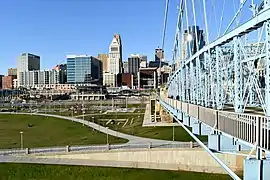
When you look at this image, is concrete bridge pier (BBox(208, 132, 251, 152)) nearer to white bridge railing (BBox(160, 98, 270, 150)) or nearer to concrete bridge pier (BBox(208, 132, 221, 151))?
concrete bridge pier (BBox(208, 132, 221, 151))

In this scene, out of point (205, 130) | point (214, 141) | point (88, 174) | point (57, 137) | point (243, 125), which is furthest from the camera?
point (57, 137)

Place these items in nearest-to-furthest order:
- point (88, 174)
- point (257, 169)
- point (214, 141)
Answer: point (257, 169) < point (214, 141) < point (88, 174)

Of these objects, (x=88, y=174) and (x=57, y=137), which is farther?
(x=57, y=137)

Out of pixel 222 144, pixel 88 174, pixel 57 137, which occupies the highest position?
pixel 222 144

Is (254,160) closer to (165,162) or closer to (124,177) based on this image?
(124,177)

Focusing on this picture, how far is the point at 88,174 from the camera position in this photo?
33.4 metres

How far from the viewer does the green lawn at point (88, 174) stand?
33.0 metres

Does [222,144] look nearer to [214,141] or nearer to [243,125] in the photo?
[214,141]

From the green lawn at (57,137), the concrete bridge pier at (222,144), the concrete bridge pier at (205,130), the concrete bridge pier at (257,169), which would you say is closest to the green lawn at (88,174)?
the green lawn at (57,137)

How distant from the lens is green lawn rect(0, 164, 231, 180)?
33.0m

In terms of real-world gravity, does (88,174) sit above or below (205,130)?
below

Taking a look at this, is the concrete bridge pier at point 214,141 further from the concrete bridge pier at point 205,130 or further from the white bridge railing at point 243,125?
the concrete bridge pier at point 205,130

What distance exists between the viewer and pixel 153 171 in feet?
112

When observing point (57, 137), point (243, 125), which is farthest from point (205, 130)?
point (57, 137)
